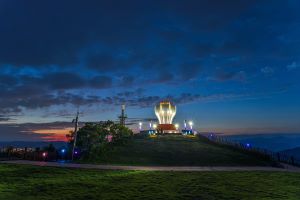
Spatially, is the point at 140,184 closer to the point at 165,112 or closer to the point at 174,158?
the point at 174,158

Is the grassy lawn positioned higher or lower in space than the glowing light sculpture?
lower

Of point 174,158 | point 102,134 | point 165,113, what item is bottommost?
point 174,158

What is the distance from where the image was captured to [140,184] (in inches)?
802

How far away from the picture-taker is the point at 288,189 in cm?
1920

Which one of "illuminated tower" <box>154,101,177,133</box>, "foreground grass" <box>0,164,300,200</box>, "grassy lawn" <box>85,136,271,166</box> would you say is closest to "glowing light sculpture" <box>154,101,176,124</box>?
"illuminated tower" <box>154,101,177,133</box>

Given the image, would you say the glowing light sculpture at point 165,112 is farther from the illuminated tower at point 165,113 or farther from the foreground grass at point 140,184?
the foreground grass at point 140,184

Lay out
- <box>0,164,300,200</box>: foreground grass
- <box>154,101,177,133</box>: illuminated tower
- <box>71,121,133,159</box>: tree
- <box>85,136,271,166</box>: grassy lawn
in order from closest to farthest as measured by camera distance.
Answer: <box>0,164,300,200</box>: foreground grass < <box>85,136,271,166</box>: grassy lawn < <box>71,121,133,159</box>: tree < <box>154,101,177,133</box>: illuminated tower

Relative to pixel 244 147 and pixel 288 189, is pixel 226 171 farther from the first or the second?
pixel 244 147

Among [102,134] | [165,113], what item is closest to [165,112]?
[165,113]

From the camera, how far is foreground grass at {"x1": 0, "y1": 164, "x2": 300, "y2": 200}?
1741cm

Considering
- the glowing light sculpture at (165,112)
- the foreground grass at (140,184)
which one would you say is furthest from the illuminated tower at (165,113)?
the foreground grass at (140,184)

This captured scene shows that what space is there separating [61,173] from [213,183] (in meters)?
11.0

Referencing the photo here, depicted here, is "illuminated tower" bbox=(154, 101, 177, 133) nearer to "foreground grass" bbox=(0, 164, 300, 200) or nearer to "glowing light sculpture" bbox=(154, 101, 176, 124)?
"glowing light sculpture" bbox=(154, 101, 176, 124)

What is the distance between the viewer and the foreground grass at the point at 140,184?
17406mm
